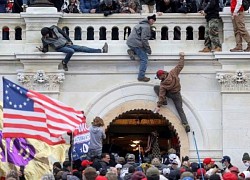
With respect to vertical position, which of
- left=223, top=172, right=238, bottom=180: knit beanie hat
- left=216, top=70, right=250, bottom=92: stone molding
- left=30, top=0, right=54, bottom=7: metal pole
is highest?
left=30, top=0, right=54, bottom=7: metal pole

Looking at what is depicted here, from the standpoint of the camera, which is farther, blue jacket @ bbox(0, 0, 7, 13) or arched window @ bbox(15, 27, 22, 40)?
blue jacket @ bbox(0, 0, 7, 13)

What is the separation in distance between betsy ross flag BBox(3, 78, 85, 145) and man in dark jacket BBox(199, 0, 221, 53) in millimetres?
6683

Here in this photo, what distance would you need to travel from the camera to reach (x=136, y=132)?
3525cm

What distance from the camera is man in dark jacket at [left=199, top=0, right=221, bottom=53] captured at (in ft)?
101

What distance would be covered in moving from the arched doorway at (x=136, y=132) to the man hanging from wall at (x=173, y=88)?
3.93 ft

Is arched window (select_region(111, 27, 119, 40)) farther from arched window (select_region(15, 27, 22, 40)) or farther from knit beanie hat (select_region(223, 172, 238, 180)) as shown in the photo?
knit beanie hat (select_region(223, 172, 238, 180))

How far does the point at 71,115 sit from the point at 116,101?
202 inches

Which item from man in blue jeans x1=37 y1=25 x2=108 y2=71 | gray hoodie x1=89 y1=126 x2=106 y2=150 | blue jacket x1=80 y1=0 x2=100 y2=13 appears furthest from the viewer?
blue jacket x1=80 y1=0 x2=100 y2=13

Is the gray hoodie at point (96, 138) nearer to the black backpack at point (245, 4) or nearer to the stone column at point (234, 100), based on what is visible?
the stone column at point (234, 100)

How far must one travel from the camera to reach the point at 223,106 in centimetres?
3075

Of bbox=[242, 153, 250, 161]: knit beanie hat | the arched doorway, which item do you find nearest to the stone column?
bbox=[242, 153, 250, 161]: knit beanie hat

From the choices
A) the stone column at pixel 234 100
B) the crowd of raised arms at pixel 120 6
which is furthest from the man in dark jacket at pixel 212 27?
the crowd of raised arms at pixel 120 6

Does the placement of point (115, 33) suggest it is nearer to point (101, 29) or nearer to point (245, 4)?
point (101, 29)

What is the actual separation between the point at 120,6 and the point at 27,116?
8790 millimetres
